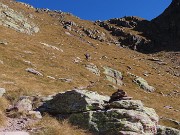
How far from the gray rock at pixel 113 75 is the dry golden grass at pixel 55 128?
42.3 meters

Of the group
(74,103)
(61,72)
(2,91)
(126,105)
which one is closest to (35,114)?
(74,103)

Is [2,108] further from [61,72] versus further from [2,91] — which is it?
[61,72]

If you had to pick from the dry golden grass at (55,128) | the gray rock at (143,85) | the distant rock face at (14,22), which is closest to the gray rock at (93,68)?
the gray rock at (143,85)

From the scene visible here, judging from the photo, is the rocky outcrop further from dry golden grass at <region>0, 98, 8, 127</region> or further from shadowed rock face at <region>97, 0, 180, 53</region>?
shadowed rock face at <region>97, 0, 180, 53</region>

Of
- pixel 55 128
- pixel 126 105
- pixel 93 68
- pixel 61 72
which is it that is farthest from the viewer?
pixel 93 68

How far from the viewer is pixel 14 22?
262 ft

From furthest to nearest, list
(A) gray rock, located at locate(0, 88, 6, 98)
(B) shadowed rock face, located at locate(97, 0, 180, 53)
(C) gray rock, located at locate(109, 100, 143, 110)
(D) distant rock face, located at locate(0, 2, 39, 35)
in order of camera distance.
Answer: (B) shadowed rock face, located at locate(97, 0, 180, 53), (D) distant rock face, located at locate(0, 2, 39, 35), (A) gray rock, located at locate(0, 88, 6, 98), (C) gray rock, located at locate(109, 100, 143, 110)

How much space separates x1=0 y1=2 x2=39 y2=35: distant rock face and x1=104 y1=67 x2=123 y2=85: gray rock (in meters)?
23.4

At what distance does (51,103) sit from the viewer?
2375cm

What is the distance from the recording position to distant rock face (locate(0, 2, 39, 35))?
253 ft

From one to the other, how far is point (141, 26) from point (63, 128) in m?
132

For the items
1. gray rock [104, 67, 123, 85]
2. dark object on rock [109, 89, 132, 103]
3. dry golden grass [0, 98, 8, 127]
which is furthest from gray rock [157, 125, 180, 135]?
gray rock [104, 67, 123, 85]

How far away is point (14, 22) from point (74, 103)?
6071 centimetres

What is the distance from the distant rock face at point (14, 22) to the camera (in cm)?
7722
